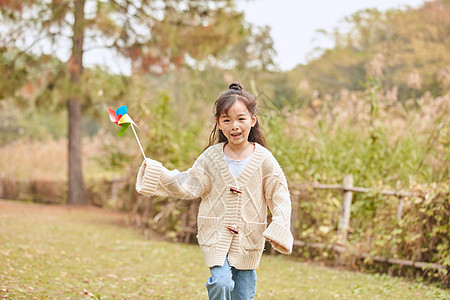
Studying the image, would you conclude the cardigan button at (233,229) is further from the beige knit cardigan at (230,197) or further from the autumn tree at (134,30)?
the autumn tree at (134,30)

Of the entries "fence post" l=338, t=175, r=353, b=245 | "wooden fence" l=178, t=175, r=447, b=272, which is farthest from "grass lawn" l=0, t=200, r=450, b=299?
"fence post" l=338, t=175, r=353, b=245

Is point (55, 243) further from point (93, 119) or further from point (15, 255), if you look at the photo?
point (93, 119)

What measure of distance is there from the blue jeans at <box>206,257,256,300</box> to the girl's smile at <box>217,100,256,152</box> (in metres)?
0.69

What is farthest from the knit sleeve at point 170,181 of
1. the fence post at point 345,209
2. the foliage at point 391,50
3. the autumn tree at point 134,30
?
the foliage at point 391,50

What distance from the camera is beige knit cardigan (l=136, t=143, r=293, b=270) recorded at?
3.03 m

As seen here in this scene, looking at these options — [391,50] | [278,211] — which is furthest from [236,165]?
[391,50]

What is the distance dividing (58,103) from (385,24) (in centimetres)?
A: 1772

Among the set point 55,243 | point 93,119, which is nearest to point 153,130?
point 55,243

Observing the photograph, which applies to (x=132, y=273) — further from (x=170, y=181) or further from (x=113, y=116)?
(x=113, y=116)

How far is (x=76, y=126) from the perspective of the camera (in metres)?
13.0

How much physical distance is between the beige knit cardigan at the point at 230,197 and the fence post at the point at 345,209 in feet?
11.8

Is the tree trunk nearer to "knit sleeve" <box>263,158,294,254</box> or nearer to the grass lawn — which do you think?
the grass lawn

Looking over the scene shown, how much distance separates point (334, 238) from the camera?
259 inches

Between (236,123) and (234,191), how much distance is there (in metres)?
0.38
